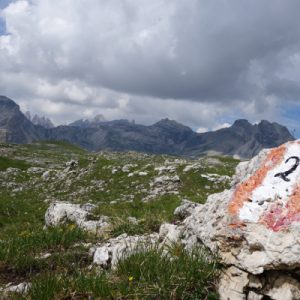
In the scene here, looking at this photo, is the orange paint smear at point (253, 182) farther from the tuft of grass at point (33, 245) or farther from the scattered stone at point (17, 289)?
the tuft of grass at point (33, 245)

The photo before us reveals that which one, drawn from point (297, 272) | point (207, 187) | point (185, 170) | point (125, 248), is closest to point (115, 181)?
point (185, 170)

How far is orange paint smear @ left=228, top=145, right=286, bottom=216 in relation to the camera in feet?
29.9

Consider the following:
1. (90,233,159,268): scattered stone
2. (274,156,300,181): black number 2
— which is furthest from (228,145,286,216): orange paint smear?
(90,233,159,268): scattered stone

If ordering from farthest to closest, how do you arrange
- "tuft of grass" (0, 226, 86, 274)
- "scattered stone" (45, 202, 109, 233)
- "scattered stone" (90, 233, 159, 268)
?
"scattered stone" (45, 202, 109, 233), "tuft of grass" (0, 226, 86, 274), "scattered stone" (90, 233, 159, 268)

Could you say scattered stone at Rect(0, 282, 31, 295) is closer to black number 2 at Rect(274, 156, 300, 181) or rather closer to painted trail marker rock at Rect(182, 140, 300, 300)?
painted trail marker rock at Rect(182, 140, 300, 300)

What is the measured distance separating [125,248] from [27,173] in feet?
135

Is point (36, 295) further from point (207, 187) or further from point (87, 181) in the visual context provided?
point (87, 181)

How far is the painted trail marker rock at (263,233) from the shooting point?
7.80 m

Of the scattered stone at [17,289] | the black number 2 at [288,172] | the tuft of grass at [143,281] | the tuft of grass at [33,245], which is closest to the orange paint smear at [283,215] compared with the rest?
the black number 2 at [288,172]

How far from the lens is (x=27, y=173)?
1921 inches

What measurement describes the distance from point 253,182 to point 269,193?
567mm

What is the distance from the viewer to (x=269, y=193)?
9.02 m

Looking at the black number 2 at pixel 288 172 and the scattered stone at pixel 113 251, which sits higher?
the black number 2 at pixel 288 172

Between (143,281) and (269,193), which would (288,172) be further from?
(143,281)
